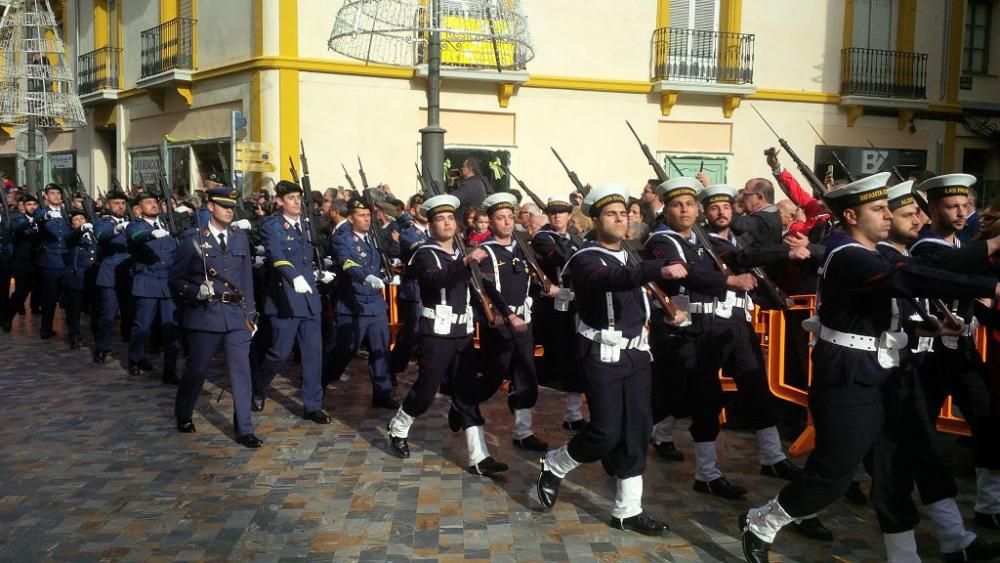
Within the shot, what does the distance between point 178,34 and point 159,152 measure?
115 inches

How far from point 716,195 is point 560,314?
84.7 inches

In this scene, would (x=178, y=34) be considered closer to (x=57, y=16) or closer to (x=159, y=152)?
(x=159, y=152)

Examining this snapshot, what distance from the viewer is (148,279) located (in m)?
10.6

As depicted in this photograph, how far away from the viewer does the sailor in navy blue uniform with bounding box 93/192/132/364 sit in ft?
37.1

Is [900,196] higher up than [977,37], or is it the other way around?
[977,37]

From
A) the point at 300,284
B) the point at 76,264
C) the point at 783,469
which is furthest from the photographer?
the point at 76,264

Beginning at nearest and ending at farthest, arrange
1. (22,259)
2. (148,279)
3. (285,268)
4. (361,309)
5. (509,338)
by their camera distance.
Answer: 1. (509,338)
2. (285,268)
3. (361,309)
4. (148,279)
5. (22,259)

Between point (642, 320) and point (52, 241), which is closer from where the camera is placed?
point (642, 320)

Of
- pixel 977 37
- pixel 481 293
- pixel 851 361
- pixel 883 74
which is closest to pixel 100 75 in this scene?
pixel 883 74

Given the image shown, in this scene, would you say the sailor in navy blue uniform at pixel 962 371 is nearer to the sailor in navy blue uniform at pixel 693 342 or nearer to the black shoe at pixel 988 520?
the black shoe at pixel 988 520

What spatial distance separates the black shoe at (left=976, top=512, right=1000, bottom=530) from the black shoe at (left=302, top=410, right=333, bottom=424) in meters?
5.02

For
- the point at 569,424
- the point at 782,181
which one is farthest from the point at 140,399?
the point at 782,181

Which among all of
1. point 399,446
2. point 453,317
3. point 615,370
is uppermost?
point 453,317

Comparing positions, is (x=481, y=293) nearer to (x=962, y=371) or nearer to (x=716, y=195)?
(x=716, y=195)
